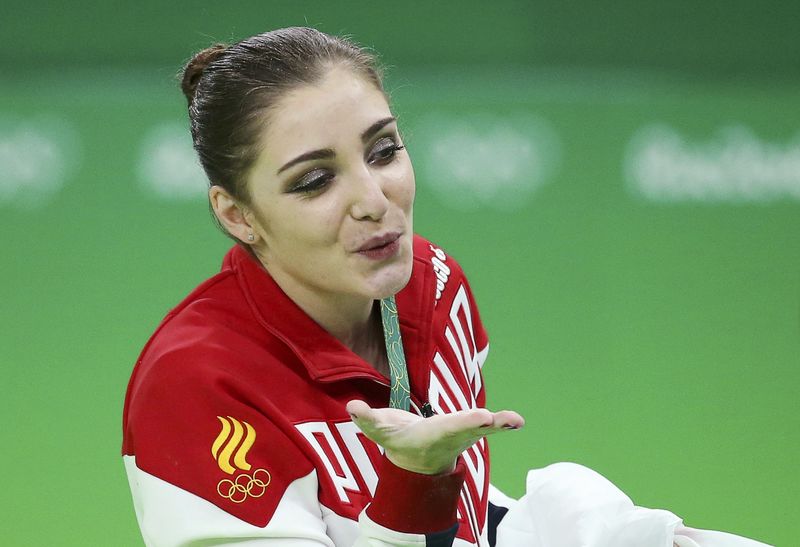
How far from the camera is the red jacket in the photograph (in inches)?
45.3

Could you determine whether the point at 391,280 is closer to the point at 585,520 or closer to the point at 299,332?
the point at 299,332

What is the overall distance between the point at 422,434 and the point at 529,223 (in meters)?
1.94

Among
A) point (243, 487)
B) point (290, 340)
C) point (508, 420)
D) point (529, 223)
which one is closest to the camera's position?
point (508, 420)

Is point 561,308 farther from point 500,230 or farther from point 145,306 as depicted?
point 145,306

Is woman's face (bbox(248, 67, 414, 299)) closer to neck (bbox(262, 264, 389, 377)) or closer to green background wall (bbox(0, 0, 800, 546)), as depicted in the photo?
neck (bbox(262, 264, 389, 377))

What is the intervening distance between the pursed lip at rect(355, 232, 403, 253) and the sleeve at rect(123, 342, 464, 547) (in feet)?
0.58

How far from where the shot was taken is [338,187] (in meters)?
1.22

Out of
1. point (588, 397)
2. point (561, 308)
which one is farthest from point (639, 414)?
point (561, 308)

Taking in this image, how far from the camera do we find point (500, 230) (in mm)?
2889

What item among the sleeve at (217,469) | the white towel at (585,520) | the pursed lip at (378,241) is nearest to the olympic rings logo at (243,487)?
the sleeve at (217,469)

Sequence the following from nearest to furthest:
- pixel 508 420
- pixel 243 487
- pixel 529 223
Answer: pixel 508 420 < pixel 243 487 < pixel 529 223

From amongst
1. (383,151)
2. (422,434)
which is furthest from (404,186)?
(422,434)

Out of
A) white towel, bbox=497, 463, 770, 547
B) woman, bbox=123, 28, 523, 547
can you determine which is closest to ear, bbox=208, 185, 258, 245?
woman, bbox=123, 28, 523, 547

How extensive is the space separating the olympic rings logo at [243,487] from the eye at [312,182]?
0.28m
